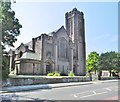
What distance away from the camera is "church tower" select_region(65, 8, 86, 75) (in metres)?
61.7

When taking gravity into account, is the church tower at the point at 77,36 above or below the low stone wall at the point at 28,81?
above

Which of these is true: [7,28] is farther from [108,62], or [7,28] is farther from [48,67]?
[108,62]

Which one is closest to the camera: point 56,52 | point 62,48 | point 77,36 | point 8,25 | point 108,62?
point 8,25

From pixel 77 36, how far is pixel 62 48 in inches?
275

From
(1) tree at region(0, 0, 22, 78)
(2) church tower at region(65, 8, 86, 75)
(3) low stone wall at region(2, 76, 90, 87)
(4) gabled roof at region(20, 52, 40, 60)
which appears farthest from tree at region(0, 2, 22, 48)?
(2) church tower at region(65, 8, 86, 75)

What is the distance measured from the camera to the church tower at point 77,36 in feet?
202

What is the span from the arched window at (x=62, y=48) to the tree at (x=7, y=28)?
34.3 meters

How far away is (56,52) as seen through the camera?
2183 inches

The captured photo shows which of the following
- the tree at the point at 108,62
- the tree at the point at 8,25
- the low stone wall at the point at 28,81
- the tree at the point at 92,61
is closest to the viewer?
the tree at the point at 8,25

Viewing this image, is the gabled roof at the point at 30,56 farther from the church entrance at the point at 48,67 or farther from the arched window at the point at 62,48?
the arched window at the point at 62,48

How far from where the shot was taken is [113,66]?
212ft

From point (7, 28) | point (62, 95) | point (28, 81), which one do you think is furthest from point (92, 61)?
point (62, 95)

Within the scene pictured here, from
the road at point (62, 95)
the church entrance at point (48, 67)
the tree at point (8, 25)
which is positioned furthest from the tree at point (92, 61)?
the road at point (62, 95)

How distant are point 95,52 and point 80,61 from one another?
59.4 ft
